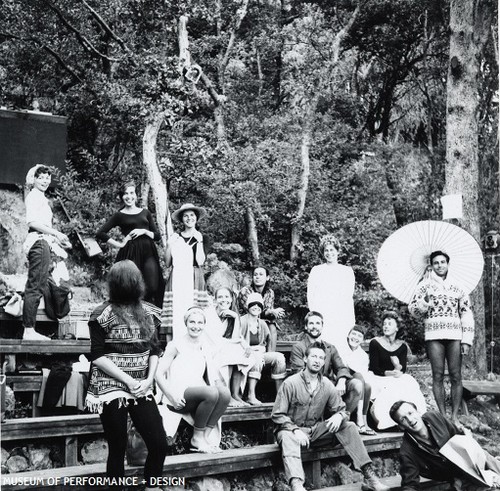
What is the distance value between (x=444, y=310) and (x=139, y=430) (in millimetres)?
3361

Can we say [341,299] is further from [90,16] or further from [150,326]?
[90,16]

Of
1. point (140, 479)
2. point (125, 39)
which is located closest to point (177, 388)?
point (140, 479)

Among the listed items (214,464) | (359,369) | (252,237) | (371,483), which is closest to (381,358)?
(359,369)

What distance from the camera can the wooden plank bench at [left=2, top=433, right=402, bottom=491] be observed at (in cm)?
396

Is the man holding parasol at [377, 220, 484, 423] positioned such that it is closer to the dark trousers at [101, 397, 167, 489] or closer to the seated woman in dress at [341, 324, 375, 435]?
the seated woman in dress at [341, 324, 375, 435]

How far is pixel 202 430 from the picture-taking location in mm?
5051

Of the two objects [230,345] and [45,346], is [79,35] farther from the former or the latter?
[230,345]

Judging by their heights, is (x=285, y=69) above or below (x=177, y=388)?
above

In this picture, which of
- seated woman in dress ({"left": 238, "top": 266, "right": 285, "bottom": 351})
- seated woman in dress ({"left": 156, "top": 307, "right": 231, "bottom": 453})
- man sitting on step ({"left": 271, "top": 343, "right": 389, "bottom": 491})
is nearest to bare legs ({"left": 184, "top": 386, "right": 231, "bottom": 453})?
seated woman in dress ({"left": 156, "top": 307, "right": 231, "bottom": 453})

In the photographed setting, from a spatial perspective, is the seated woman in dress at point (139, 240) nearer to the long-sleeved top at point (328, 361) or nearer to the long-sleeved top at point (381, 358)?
the long-sleeved top at point (328, 361)

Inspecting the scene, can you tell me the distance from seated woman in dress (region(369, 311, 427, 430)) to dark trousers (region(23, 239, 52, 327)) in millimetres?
2887

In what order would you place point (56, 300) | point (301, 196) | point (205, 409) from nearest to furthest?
point (205, 409)
point (56, 300)
point (301, 196)

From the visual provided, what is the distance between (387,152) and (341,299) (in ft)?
23.4

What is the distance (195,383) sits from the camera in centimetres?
504
